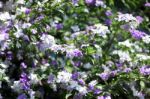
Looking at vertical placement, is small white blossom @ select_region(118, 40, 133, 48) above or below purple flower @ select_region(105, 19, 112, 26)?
below

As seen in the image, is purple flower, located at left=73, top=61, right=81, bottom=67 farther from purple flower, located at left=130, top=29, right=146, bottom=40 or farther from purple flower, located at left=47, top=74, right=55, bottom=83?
purple flower, located at left=130, top=29, right=146, bottom=40

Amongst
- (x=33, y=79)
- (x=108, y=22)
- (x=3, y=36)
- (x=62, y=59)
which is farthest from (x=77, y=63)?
(x=108, y=22)

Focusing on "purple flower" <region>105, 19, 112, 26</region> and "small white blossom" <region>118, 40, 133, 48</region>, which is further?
"purple flower" <region>105, 19, 112, 26</region>

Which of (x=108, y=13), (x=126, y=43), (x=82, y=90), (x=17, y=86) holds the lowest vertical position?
(x=82, y=90)

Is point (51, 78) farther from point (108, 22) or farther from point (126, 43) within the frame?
point (108, 22)

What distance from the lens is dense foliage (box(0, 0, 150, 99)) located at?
3699 millimetres

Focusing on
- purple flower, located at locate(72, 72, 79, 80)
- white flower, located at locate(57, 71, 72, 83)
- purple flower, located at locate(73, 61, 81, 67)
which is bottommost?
white flower, located at locate(57, 71, 72, 83)

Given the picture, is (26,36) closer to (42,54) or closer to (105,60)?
(42,54)

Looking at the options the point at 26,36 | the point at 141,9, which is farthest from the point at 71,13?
the point at 141,9

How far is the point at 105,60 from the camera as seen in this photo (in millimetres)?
4266

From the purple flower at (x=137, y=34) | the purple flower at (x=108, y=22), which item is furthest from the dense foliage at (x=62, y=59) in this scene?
the purple flower at (x=108, y=22)

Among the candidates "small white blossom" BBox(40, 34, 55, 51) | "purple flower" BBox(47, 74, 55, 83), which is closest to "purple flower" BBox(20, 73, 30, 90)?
"purple flower" BBox(47, 74, 55, 83)

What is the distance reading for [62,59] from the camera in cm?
402

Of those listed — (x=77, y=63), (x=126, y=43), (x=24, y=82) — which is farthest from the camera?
(x=126, y=43)
